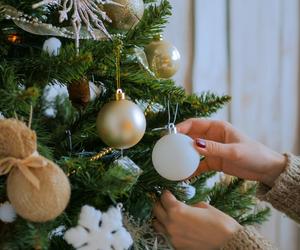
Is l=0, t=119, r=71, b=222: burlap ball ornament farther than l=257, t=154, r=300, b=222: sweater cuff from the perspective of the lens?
No

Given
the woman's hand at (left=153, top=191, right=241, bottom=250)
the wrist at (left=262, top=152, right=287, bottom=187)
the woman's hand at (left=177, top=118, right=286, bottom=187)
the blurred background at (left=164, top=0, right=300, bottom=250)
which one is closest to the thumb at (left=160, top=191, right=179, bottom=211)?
the woman's hand at (left=153, top=191, right=241, bottom=250)

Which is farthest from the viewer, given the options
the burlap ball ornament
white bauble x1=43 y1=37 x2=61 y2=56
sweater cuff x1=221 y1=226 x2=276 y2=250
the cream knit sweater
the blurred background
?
the blurred background

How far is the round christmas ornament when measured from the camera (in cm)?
48

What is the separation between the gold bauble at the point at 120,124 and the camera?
454 millimetres

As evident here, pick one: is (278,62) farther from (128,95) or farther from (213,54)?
(128,95)

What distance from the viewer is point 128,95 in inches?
22.1

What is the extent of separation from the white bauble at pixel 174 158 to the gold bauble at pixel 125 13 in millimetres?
152

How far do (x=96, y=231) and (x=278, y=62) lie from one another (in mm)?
979

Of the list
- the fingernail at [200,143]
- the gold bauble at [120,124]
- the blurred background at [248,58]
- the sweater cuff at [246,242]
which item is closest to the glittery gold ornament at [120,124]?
the gold bauble at [120,124]

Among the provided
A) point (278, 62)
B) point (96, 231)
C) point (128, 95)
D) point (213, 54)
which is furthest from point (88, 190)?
point (278, 62)

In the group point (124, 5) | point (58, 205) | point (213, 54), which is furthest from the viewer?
point (213, 54)

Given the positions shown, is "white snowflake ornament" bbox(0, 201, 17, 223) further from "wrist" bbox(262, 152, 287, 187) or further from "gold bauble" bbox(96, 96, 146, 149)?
"wrist" bbox(262, 152, 287, 187)

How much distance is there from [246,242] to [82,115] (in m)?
0.27

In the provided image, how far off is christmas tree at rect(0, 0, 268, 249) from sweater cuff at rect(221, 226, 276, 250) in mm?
85
